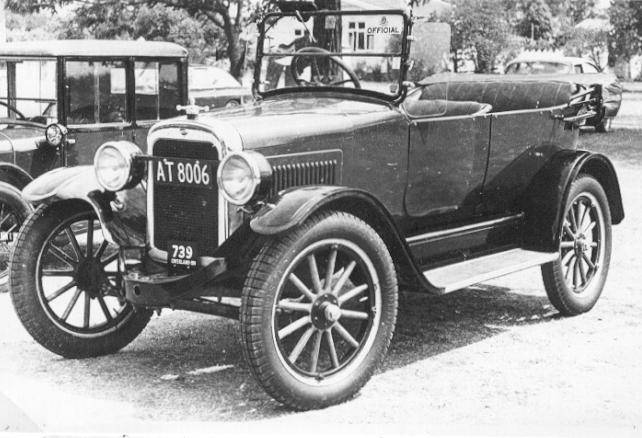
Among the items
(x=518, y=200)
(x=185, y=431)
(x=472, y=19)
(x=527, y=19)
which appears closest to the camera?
(x=185, y=431)

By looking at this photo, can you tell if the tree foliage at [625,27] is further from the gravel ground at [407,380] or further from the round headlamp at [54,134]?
the gravel ground at [407,380]

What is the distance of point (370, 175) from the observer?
4.73 metres

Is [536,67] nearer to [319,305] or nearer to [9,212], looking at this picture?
[9,212]

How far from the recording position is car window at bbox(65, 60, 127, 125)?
7137 mm

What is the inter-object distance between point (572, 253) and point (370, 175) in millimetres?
1764

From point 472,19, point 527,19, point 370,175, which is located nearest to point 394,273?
point 370,175

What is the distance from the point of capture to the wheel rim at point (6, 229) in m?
6.43

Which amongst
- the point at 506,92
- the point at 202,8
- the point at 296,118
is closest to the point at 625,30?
the point at 202,8

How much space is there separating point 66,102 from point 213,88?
6049 mm

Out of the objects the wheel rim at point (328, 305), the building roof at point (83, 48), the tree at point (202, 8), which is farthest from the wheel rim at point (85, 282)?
the tree at point (202, 8)

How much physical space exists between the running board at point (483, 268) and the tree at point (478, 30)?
19.4 m

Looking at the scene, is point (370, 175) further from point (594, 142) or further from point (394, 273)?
point (594, 142)

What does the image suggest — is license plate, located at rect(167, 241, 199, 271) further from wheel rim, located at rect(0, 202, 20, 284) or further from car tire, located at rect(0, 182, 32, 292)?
wheel rim, located at rect(0, 202, 20, 284)

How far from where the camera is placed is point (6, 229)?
21.6 ft
